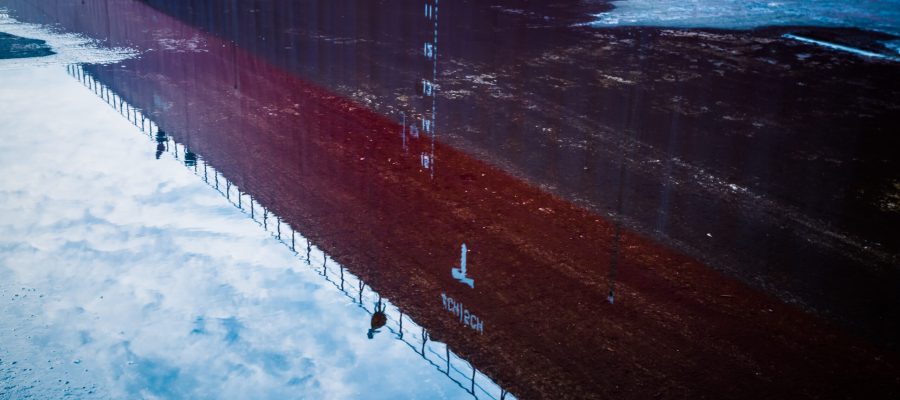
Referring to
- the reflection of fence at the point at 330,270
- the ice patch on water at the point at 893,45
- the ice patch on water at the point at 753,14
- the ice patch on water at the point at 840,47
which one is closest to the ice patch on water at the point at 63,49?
the reflection of fence at the point at 330,270

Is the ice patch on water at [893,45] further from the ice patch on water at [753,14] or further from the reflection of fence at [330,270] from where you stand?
the reflection of fence at [330,270]

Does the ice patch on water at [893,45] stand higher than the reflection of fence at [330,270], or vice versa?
the ice patch on water at [893,45]

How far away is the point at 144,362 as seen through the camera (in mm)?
4680

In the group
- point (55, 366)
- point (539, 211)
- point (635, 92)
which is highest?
point (635, 92)

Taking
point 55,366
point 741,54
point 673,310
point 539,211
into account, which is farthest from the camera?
point 741,54

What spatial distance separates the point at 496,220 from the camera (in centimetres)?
649

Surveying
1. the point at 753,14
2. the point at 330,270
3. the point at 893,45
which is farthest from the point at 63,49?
the point at 893,45

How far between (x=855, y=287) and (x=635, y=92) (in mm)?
4971

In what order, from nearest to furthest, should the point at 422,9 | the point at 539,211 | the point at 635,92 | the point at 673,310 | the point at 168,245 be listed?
the point at 673,310 < the point at 168,245 < the point at 539,211 < the point at 635,92 < the point at 422,9

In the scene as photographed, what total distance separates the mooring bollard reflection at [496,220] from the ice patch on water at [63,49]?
0.29 meters

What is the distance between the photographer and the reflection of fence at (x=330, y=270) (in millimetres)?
4574

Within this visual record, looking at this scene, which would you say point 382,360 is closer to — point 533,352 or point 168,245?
point 533,352

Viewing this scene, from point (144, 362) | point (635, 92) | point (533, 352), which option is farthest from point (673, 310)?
point (635, 92)

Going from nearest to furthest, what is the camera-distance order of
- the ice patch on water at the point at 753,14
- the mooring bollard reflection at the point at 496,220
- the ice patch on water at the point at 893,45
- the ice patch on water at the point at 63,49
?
the mooring bollard reflection at the point at 496,220
the ice patch on water at the point at 63,49
the ice patch on water at the point at 893,45
the ice patch on water at the point at 753,14
